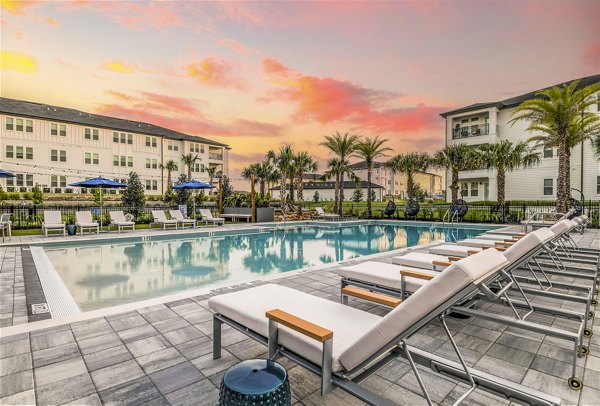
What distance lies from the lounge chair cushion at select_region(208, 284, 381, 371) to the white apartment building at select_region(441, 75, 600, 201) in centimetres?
2660

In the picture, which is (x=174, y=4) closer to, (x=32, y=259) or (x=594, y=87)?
(x=32, y=259)

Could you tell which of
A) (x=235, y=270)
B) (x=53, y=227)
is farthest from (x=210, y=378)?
(x=53, y=227)

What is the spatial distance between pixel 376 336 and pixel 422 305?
0.36 meters

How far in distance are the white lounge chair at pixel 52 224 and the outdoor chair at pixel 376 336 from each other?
13613 mm

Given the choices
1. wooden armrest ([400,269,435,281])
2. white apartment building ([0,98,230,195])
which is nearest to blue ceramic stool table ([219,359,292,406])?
wooden armrest ([400,269,435,281])

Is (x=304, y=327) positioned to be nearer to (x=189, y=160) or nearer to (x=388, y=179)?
(x=189, y=160)

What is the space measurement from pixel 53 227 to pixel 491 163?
2619 cm

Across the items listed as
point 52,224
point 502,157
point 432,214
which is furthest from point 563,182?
point 52,224

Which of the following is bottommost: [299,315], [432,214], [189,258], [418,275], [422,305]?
[189,258]

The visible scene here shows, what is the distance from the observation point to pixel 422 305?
1805 mm

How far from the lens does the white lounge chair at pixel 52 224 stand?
496 inches

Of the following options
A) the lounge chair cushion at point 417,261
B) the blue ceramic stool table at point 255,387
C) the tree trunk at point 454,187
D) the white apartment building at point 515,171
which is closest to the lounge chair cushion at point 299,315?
the blue ceramic stool table at point 255,387

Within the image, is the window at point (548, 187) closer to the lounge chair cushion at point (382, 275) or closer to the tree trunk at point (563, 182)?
the tree trunk at point (563, 182)

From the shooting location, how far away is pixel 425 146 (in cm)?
4069
